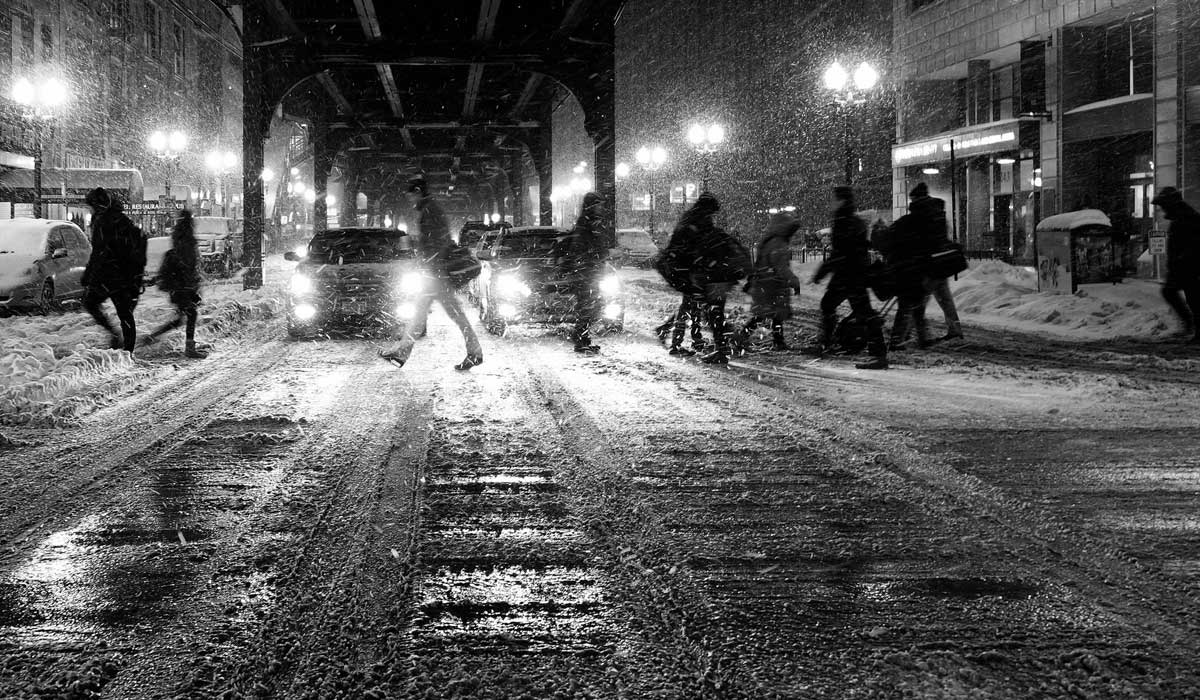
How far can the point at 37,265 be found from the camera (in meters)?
18.7

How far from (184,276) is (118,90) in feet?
149

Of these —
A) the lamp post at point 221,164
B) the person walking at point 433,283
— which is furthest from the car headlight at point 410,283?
the lamp post at point 221,164

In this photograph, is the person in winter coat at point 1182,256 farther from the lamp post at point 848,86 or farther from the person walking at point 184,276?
the person walking at point 184,276

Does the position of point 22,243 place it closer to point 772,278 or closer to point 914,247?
point 772,278

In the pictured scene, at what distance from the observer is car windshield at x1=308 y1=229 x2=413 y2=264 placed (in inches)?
612

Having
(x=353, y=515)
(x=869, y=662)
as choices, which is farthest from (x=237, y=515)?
(x=869, y=662)

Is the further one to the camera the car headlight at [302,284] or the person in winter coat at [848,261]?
the car headlight at [302,284]

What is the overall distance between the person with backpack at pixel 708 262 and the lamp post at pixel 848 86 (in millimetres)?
10373

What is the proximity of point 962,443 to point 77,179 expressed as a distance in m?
39.2

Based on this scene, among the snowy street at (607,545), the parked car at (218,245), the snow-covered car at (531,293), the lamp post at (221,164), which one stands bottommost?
the snowy street at (607,545)

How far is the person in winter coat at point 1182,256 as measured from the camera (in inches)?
473

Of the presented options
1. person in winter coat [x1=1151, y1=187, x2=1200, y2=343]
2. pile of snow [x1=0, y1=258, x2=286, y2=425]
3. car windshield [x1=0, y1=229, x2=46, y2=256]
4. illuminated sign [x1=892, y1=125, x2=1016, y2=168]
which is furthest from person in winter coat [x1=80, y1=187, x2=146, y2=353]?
illuminated sign [x1=892, y1=125, x2=1016, y2=168]

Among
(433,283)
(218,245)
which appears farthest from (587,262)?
(218,245)

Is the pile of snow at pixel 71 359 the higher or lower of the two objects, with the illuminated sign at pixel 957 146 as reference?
lower
